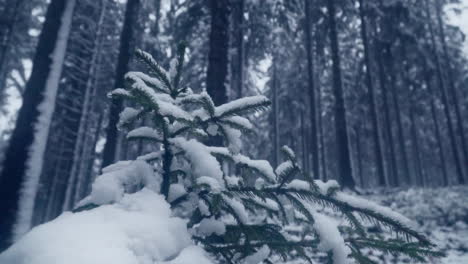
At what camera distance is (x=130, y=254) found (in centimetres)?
108

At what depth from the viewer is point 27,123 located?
467cm

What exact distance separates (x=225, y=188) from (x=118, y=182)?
1.72 ft

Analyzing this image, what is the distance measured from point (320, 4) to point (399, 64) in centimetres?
742

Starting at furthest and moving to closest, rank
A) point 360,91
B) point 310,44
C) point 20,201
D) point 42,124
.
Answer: point 360,91 < point 310,44 < point 42,124 < point 20,201

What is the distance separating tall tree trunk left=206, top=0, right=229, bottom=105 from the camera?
16.7 feet

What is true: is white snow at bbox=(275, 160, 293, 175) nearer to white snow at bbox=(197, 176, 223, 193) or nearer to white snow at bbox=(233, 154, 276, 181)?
white snow at bbox=(233, 154, 276, 181)

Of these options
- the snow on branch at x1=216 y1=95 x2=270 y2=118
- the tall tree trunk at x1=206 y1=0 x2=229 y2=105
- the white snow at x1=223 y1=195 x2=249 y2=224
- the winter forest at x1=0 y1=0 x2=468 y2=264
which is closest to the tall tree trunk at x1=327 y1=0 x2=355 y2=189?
the winter forest at x1=0 y1=0 x2=468 y2=264

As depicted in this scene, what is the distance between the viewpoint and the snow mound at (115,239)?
39.5 inches

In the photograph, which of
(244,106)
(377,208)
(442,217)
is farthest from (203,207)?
(442,217)

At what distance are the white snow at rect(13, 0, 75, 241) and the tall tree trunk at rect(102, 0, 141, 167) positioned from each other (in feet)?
7.31

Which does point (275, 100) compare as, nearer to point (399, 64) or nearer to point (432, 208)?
point (399, 64)

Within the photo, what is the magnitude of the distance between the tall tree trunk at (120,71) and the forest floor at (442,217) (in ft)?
20.8

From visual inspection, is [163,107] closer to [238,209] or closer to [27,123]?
[238,209]

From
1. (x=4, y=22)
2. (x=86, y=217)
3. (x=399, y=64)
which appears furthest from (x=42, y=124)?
(x=399, y=64)
